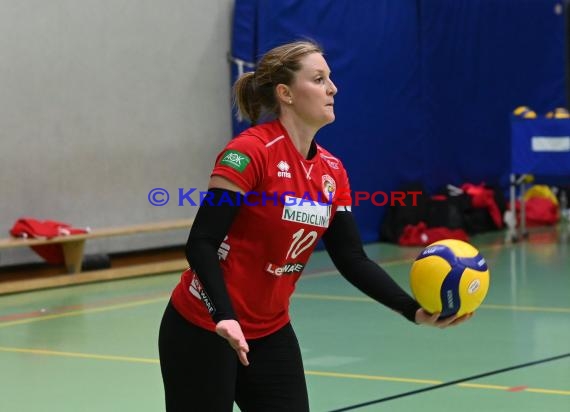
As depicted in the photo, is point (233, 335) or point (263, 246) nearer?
point (233, 335)

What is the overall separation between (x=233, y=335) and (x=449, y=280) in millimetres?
796

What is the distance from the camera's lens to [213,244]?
341cm

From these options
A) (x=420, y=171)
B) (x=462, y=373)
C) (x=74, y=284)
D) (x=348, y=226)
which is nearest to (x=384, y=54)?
(x=420, y=171)

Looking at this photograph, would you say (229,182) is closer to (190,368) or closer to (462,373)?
(190,368)

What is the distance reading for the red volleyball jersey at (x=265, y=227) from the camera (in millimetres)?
3523

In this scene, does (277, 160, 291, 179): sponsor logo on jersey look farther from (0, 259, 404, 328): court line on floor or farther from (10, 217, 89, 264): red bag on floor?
(10, 217, 89, 264): red bag on floor

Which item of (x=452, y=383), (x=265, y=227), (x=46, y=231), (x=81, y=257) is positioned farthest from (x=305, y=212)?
(x=81, y=257)

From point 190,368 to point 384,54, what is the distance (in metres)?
10.4

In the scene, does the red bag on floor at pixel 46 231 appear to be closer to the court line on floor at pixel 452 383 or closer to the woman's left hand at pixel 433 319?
the court line on floor at pixel 452 383

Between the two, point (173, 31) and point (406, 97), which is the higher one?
point (173, 31)

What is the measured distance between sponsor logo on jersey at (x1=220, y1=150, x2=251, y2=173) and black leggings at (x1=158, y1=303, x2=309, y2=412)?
524 mm

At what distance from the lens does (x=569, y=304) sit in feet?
28.9

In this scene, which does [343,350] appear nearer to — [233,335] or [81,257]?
[233,335]

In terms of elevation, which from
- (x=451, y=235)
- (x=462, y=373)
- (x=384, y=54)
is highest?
(x=384, y=54)
